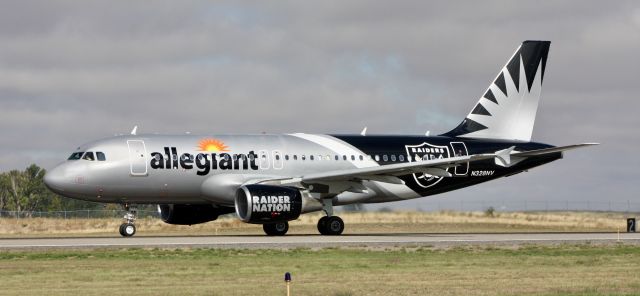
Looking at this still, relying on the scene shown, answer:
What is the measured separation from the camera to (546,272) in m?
29.8

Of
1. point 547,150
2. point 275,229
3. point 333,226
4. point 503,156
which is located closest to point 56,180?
point 275,229

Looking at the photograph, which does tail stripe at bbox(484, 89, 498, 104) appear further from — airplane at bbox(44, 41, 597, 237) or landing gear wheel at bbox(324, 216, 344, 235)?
landing gear wheel at bbox(324, 216, 344, 235)

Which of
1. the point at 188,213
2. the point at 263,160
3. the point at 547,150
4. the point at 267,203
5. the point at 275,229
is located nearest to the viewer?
the point at 267,203

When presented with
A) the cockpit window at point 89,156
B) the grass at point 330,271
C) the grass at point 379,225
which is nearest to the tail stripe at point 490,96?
the grass at point 379,225

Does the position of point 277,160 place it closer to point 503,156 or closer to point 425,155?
point 425,155

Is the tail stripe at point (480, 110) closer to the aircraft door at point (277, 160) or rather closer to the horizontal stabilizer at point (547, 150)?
the horizontal stabilizer at point (547, 150)

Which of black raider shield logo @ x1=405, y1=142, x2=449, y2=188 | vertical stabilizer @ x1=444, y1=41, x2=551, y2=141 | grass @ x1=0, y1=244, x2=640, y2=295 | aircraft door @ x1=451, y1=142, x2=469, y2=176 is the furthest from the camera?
vertical stabilizer @ x1=444, y1=41, x2=551, y2=141

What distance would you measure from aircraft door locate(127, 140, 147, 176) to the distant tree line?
2602 inches

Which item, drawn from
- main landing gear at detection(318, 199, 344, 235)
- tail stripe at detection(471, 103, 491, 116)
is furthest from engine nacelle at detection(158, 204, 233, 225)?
tail stripe at detection(471, 103, 491, 116)

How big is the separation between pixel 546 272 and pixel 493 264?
98.9 inches

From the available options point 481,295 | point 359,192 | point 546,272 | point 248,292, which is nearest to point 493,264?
point 546,272

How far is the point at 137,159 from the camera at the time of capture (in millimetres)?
45688

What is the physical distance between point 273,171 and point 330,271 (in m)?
18.8

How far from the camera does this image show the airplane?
4525 centimetres
